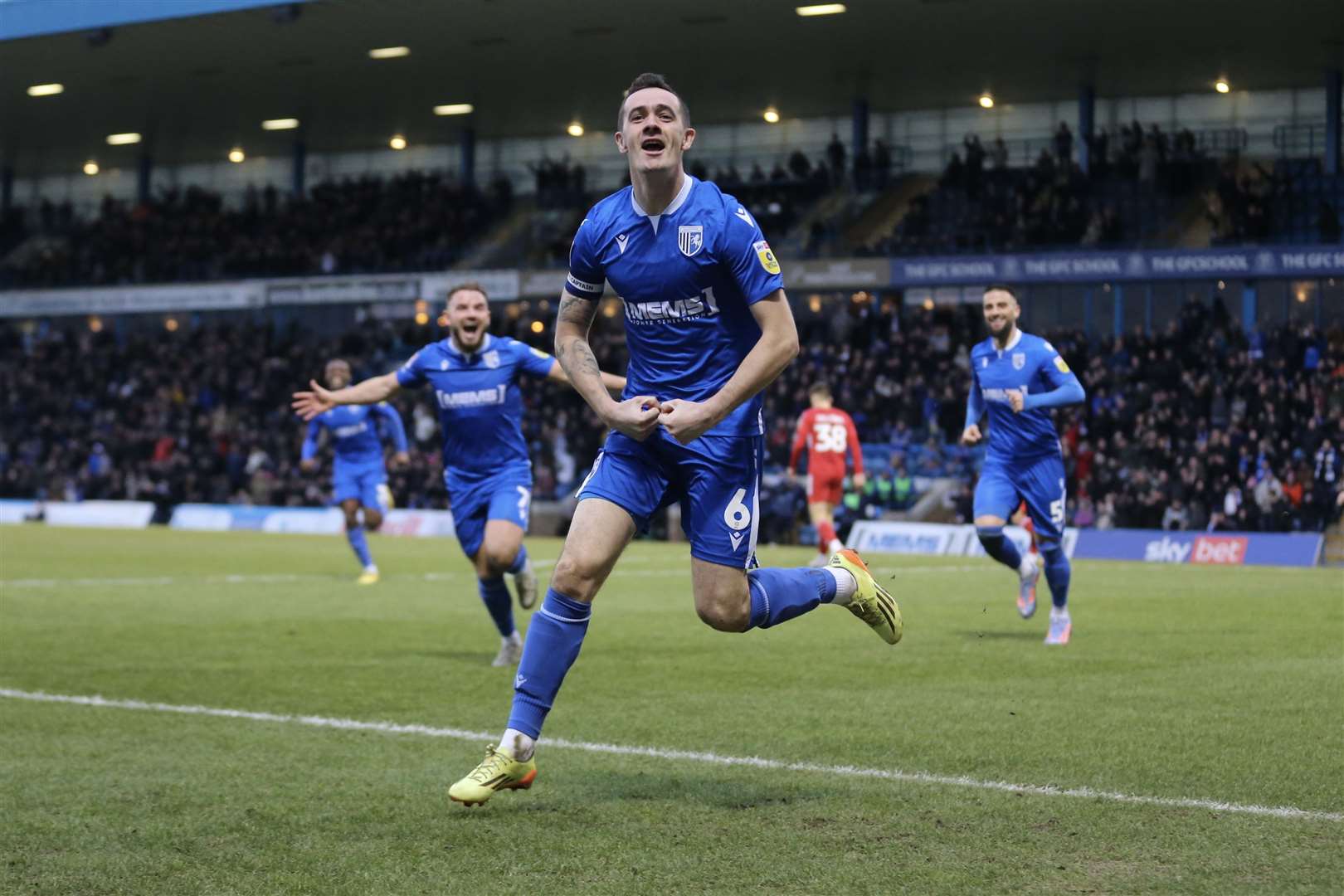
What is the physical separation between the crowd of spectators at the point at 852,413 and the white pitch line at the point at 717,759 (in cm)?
2440

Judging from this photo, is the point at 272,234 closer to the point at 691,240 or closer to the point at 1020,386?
the point at 1020,386

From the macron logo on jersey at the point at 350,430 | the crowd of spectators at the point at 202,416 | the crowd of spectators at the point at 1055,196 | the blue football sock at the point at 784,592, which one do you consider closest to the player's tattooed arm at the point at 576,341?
the blue football sock at the point at 784,592

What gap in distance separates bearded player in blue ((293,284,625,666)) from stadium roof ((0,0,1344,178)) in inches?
993

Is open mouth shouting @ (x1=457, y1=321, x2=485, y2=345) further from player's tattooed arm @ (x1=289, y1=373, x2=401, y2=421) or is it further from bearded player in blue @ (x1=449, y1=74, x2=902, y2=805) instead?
bearded player in blue @ (x1=449, y1=74, x2=902, y2=805)

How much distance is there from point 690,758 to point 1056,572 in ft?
20.8

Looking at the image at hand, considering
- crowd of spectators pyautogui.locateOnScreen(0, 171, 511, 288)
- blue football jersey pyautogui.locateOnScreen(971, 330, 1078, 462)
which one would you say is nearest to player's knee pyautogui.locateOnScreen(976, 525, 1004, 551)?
blue football jersey pyautogui.locateOnScreen(971, 330, 1078, 462)

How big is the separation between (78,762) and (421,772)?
62.0 inches

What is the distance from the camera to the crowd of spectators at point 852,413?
32.2 meters

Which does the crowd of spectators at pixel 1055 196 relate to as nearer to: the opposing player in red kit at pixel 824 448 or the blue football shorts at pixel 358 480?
the opposing player in red kit at pixel 824 448

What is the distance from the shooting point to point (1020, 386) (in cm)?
1377

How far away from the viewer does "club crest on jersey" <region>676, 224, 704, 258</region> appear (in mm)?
6793

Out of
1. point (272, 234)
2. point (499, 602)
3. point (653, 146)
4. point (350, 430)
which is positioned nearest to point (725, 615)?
point (653, 146)

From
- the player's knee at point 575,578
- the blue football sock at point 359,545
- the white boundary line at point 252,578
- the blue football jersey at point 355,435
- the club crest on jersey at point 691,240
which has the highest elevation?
the club crest on jersey at point 691,240

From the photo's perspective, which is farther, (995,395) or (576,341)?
(995,395)
